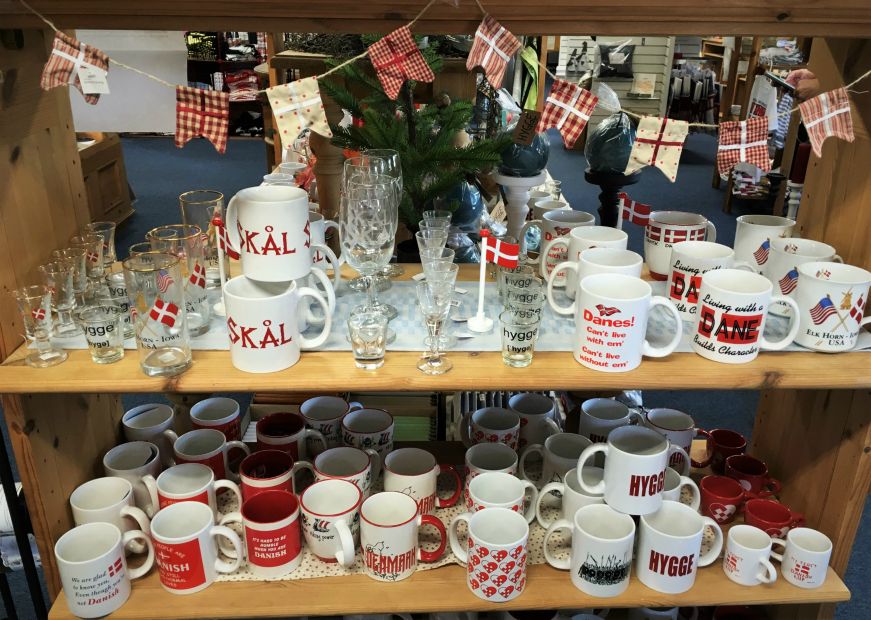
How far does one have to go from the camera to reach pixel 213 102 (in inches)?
43.4

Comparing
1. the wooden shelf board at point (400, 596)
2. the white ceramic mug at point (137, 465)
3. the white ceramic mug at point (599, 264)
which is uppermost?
the white ceramic mug at point (599, 264)

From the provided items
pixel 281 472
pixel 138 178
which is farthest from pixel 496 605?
pixel 138 178

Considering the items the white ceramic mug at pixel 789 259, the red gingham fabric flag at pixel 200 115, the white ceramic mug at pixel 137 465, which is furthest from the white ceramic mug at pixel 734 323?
the white ceramic mug at pixel 137 465

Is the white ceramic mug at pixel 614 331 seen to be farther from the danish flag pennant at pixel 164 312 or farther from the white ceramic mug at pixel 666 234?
the danish flag pennant at pixel 164 312

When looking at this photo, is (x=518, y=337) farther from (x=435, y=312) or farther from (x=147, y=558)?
(x=147, y=558)

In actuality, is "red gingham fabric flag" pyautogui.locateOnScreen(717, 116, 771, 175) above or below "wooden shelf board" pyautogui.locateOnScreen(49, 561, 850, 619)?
above

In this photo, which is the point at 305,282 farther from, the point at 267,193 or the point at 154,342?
the point at 154,342

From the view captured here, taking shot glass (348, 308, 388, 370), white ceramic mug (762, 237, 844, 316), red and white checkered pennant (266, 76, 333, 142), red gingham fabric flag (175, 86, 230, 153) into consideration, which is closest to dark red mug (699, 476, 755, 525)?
white ceramic mug (762, 237, 844, 316)

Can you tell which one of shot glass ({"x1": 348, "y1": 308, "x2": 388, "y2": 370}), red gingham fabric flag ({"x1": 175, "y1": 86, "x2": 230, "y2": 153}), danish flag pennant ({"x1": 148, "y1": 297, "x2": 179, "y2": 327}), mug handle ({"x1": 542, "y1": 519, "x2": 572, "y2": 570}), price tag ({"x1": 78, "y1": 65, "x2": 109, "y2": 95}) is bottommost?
mug handle ({"x1": 542, "y1": 519, "x2": 572, "y2": 570})

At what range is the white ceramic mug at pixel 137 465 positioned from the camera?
54.7 inches

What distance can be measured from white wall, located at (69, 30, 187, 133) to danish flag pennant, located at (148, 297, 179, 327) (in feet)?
1.33

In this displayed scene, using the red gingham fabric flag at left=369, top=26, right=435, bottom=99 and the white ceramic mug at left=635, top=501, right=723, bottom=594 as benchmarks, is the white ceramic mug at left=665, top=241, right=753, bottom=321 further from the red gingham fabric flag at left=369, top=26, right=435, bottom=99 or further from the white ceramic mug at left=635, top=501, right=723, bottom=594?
the red gingham fabric flag at left=369, top=26, right=435, bottom=99

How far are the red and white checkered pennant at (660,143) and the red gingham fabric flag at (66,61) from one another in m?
0.79

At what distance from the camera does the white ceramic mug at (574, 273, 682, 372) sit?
3.56ft
